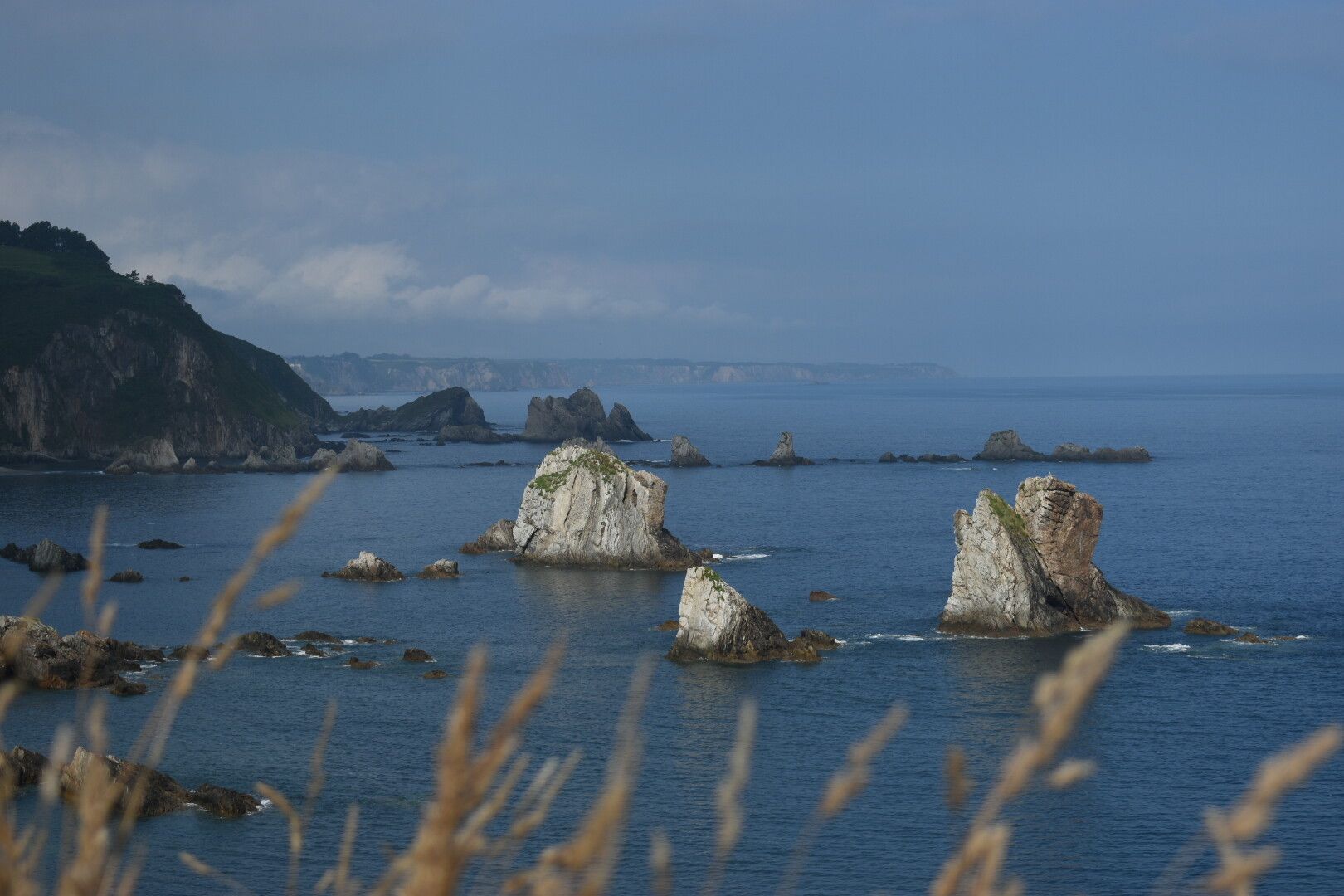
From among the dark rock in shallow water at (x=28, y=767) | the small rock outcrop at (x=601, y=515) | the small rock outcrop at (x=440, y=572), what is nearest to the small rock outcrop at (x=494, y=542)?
the small rock outcrop at (x=601, y=515)

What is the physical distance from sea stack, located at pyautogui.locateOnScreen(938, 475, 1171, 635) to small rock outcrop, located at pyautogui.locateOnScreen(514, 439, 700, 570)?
29195 millimetres

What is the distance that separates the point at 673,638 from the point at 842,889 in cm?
3618

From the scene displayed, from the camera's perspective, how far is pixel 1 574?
97812 millimetres

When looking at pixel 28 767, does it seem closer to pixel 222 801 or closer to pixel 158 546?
pixel 222 801

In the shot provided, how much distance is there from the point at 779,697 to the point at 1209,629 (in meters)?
26.7

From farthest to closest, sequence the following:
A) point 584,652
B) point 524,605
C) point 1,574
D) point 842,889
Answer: point 1,574 → point 524,605 → point 584,652 → point 842,889

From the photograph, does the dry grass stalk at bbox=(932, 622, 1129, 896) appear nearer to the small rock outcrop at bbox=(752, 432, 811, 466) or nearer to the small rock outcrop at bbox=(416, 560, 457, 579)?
the small rock outcrop at bbox=(416, 560, 457, 579)

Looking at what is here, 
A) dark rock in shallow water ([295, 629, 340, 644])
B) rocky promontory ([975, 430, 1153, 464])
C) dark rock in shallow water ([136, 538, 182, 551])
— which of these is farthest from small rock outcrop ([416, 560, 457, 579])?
rocky promontory ([975, 430, 1153, 464])

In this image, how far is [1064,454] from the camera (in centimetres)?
19812

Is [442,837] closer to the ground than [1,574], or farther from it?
farther from it

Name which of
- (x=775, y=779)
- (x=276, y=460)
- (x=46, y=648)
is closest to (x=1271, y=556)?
(x=775, y=779)

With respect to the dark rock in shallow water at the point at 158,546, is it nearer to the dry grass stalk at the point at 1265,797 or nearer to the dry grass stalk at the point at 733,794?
the dry grass stalk at the point at 733,794

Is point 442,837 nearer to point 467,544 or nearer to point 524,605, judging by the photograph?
point 524,605

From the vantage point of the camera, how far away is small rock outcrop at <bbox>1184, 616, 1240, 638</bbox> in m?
75.1
